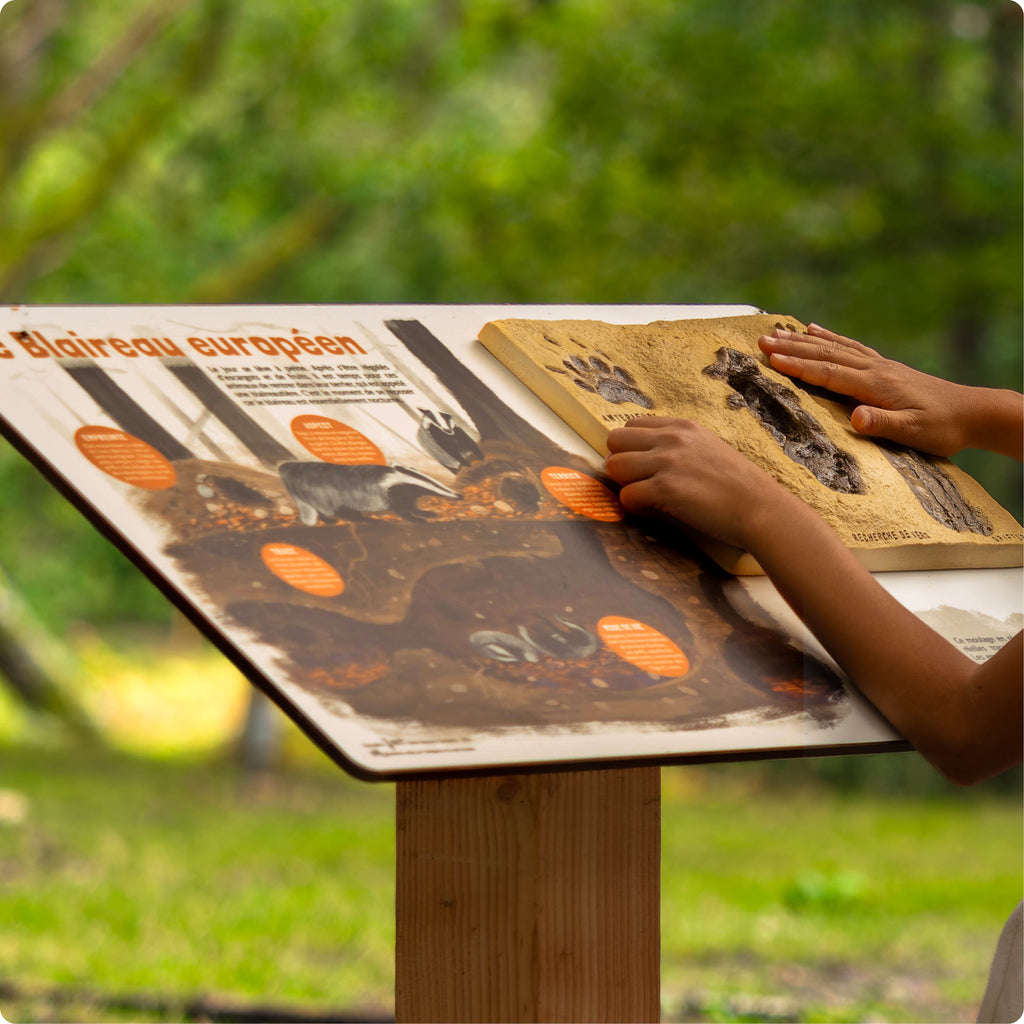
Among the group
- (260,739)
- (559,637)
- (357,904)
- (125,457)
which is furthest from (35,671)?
(559,637)

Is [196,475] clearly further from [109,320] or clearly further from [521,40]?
[521,40]

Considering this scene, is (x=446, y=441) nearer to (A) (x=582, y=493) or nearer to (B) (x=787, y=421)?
(A) (x=582, y=493)

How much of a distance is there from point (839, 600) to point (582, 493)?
376mm

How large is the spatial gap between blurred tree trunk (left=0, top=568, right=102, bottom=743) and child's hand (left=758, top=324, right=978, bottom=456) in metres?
8.45

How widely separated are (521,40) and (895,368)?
724cm

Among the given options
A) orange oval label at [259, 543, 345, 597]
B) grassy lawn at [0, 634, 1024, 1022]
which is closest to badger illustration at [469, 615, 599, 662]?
orange oval label at [259, 543, 345, 597]

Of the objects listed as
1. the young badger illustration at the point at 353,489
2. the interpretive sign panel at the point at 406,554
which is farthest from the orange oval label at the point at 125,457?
the young badger illustration at the point at 353,489

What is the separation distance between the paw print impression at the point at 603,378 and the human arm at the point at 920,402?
11.4 inches

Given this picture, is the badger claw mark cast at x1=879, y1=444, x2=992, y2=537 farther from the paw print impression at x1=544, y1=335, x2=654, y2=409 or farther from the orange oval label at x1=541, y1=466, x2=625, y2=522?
the orange oval label at x1=541, y1=466, x2=625, y2=522

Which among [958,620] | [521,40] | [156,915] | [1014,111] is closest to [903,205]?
[1014,111]

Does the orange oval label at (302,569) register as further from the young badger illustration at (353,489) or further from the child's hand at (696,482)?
the child's hand at (696,482)

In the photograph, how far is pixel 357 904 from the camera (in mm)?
4559

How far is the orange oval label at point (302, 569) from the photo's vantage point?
149 centimetres

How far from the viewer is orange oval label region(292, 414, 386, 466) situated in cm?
170
